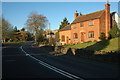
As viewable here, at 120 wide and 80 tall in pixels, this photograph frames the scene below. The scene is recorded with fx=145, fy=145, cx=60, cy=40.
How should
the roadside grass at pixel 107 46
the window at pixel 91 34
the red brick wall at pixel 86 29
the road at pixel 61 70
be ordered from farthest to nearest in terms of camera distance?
the window at pixel 91 34 → the red brick wall at pixel 86 29 → the roadside grass at pixel 107 46 → the road at pixel 61 70

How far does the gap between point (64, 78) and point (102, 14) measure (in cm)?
3164

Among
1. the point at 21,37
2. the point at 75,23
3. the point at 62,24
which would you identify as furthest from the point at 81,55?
the point at 21,37

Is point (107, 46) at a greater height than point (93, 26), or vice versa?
point (93, 26)

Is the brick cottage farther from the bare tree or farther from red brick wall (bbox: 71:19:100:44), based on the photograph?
the bare tree

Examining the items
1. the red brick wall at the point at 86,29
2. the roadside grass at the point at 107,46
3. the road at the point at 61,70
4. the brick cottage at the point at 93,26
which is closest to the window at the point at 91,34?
the brick cottage at the point at 93,26

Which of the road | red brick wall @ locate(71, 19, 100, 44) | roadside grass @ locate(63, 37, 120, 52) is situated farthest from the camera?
red brick wall @ locate(71, 19, 100, 44)

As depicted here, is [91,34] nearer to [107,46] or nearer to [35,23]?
[107,46]

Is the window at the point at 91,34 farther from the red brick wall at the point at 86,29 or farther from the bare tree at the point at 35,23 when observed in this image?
the bare tree at the point at 35,23

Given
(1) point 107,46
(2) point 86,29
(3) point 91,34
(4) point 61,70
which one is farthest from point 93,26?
(4) point 61,70

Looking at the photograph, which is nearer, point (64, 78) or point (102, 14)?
point (64, 78)

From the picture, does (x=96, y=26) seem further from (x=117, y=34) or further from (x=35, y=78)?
(x=35, y=78)

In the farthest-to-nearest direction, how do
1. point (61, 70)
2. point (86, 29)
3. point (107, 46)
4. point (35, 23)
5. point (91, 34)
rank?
point (35, 23) → point (86, 29) → point (91, 34) → point (107, 46) → point (61, 70)

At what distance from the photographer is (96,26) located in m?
36.8

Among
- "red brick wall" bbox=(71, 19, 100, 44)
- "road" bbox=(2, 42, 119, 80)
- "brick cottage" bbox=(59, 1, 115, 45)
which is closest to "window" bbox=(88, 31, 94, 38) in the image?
"brick cottage" bbox=(59, 1, 115, 45)
